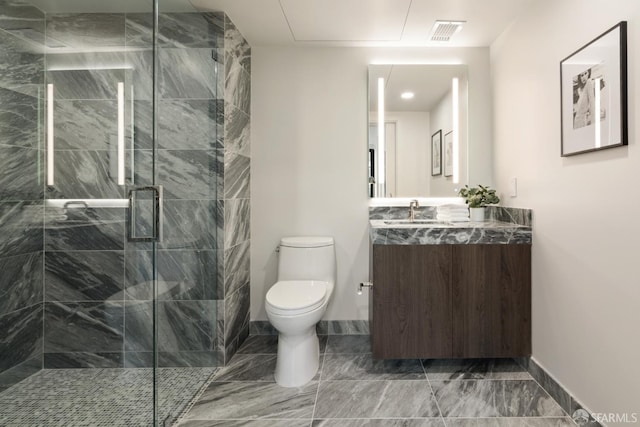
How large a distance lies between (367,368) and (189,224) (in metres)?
1.42

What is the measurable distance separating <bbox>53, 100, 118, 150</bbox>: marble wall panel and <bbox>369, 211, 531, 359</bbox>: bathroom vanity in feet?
5.47

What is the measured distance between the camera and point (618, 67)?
1.24m

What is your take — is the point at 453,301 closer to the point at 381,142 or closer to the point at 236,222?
the point at 381,142

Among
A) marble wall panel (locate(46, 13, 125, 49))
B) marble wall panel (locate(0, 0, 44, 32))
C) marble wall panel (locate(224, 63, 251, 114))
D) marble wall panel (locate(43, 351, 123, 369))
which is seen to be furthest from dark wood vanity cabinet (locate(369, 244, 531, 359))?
marble wall panel (locate(0, 0, 44, 32))

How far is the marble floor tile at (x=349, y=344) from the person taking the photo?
224cm

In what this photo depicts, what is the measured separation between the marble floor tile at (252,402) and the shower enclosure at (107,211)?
0.36 ft

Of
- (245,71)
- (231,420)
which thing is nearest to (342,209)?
(245,71)

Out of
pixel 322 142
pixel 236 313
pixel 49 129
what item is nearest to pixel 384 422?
pixel 236 313

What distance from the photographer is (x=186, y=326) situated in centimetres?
192

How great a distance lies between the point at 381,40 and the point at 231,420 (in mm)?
2586

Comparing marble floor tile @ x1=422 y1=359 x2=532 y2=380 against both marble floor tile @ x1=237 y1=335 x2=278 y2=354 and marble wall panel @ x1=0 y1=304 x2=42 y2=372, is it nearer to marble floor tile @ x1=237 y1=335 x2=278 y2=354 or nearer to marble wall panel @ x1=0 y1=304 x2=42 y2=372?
marble floor tile @ x1=237 y1=335 x2=278 y2=354

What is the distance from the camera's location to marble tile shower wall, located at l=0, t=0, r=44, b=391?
1533mm
